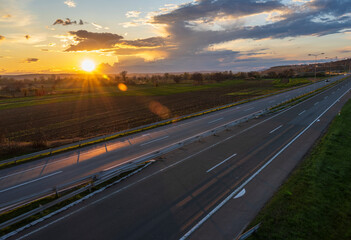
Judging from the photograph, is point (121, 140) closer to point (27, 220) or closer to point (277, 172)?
point (27, 220)

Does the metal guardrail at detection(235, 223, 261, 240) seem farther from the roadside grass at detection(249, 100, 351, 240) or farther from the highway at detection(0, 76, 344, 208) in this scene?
the highway at detection(0, 76, 344, 208)

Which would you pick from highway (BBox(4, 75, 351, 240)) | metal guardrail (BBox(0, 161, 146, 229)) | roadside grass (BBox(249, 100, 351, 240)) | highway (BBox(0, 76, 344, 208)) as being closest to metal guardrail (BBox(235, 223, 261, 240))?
roadside grass (BBox(249, 100, 351, 240))

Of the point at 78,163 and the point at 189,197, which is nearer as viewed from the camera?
the point at 189,197

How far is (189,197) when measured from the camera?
37.8 ft

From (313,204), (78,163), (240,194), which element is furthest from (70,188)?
(313,204)

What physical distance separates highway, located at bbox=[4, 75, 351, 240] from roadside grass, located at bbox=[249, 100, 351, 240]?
769 millimetres

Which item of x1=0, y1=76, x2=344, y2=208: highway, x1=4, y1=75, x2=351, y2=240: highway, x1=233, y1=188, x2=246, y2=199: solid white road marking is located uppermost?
x1=4, y1=75, x2=351, y2=240: highway

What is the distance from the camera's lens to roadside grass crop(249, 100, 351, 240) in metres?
8.63

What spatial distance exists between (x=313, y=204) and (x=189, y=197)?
6.27 m

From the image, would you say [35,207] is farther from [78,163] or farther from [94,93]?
[94,93]

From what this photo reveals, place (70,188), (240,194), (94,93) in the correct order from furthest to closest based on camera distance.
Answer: (94,93)
(70,188)
(240,194)

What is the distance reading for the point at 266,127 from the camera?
26.4m

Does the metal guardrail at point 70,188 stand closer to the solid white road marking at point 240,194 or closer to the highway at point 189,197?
the highway at point 189,197

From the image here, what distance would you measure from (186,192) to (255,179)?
473 cm
